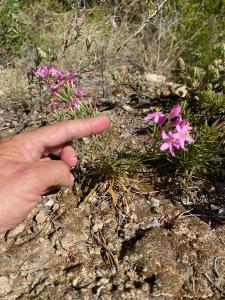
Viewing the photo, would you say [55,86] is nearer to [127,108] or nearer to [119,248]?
[127,108]

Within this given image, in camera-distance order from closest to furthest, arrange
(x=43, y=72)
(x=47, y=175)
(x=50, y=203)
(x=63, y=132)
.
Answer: (x=47, y=175)
(x=63, y=132)
(x=50, y=203)
(x=43, y=72)

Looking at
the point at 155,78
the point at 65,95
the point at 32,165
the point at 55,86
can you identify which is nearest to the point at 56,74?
the point at 55,86

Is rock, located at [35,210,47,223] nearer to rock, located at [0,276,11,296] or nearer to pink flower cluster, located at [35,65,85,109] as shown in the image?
rock, located at [0,276,11,296]

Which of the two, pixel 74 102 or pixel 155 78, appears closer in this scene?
pixel 74 102

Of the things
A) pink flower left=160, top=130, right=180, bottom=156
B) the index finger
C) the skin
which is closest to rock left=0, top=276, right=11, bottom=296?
the skin

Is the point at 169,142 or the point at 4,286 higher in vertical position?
the point at 169,142
